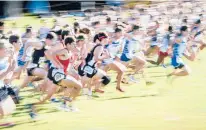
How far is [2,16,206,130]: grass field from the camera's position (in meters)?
7.24

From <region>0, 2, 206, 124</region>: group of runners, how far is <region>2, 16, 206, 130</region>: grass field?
21cm

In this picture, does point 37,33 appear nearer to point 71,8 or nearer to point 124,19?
point 124,19

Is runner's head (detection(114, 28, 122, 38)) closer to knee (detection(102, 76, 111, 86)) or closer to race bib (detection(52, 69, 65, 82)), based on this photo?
knee (detection(102, 76, 111, 86))

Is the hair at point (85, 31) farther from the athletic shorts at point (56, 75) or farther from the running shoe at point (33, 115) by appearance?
the running shoe at point (33, 115)

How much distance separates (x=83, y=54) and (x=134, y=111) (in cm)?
154

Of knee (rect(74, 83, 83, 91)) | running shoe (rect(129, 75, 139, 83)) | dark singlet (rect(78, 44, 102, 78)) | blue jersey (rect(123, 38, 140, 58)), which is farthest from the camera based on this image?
running shoe (rect(129, 75, 139, 83))

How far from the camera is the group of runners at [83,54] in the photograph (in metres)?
7.70

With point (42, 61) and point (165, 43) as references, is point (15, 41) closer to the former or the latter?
point (42, 61)

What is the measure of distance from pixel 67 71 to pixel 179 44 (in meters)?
3.18

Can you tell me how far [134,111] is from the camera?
26.5 feet

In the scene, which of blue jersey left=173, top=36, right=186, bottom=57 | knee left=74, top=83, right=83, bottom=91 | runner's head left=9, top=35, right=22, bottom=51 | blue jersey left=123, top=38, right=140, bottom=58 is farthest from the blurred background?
knee left=74, top=83, right=83, bottom=91

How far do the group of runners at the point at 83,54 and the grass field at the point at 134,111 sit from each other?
0.68 feet

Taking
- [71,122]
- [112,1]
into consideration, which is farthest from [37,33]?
[112,1]

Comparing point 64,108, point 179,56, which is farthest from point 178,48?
point 64,108
